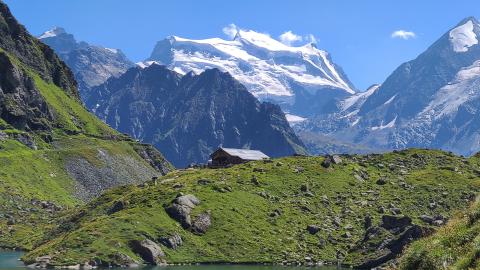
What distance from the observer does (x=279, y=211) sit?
5979 inches

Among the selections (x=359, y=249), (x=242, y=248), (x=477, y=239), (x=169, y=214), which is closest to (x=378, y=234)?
(x=359, y=249)

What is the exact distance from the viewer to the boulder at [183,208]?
462 ft

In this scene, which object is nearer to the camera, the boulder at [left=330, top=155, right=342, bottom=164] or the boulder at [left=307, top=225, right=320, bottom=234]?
the boulder at [left=307, top=225, right=320, bottom=234]

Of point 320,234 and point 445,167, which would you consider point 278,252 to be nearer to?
point 320,234

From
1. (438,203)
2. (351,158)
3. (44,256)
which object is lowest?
(44,256)

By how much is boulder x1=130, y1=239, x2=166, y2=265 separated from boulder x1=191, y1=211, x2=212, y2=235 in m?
11.7

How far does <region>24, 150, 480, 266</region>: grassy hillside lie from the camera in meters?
133

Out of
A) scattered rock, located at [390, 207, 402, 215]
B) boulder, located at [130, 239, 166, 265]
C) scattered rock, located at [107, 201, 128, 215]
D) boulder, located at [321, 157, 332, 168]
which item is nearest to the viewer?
boulder, located at [130, 239, 166, 265]

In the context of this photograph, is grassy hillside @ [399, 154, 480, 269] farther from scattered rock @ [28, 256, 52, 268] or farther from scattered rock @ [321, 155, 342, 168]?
scattered rock @ [321, 155, 342, 168]

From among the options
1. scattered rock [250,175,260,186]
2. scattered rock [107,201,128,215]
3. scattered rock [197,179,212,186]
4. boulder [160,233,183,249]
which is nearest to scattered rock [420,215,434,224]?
scattered rock [250,175,260,186]

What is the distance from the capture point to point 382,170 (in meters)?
183

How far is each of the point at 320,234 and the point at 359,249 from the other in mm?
12164

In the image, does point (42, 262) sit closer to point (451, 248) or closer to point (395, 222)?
point (395, 222)

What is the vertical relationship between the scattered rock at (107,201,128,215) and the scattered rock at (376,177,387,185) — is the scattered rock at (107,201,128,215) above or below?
below
